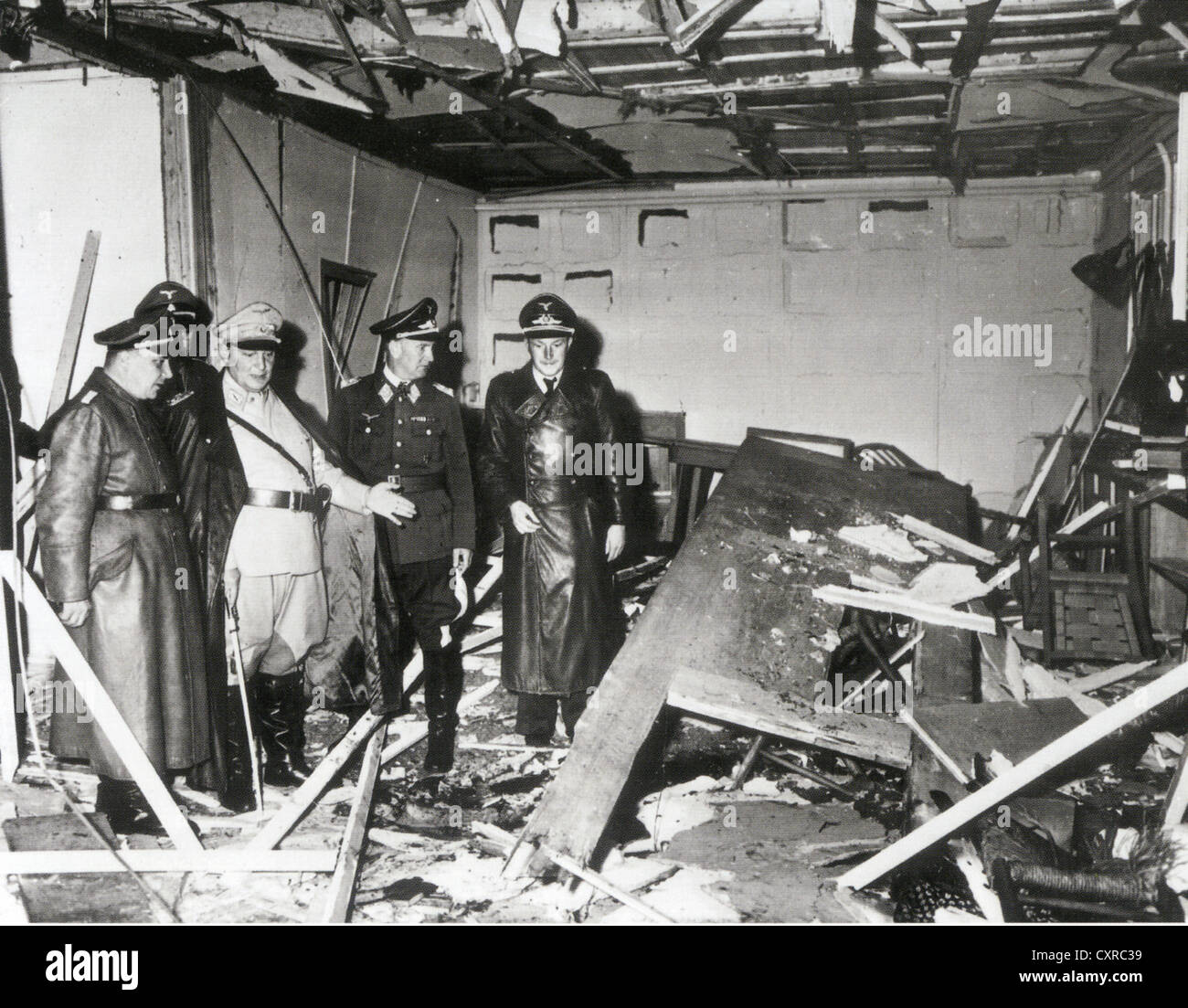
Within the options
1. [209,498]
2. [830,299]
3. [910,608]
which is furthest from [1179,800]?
[830,299]

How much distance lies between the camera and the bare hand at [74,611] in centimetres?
315

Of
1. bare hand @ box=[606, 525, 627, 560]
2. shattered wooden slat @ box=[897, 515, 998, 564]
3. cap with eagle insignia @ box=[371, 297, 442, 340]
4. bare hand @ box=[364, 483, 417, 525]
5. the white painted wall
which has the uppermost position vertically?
the white painted wall

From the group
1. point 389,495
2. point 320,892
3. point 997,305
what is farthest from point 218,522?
point 997,305

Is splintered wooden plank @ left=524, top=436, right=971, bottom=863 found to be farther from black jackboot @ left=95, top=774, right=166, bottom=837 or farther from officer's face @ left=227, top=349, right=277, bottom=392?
officer's face @ left=227, top=349, right=277, bottom=392

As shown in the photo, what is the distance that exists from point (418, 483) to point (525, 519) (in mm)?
530

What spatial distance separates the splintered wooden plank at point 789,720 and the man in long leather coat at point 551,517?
93 centimetres

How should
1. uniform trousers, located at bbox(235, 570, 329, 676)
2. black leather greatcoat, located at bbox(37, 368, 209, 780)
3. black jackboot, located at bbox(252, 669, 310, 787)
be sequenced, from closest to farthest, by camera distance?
→ 1. black leather greatcoat, located at bbox(37, 368, 209, 780)
2. uniform trousers, located at bbox(235, 570, 329, 676)
3. black jackboot, located at bbox(252, 669, 310, 787)

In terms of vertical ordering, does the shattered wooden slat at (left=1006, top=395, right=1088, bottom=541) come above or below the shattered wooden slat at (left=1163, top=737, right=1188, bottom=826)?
above

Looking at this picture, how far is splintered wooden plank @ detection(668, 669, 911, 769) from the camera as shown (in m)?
3.23

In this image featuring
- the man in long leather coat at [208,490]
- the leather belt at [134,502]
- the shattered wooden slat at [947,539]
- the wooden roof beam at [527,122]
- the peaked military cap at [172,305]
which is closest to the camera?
the leather belt at [134,502]

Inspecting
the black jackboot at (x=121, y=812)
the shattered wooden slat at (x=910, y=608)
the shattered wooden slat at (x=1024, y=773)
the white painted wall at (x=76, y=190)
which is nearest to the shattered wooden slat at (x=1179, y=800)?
the shattered wooden slat at (x=1024, y=773)

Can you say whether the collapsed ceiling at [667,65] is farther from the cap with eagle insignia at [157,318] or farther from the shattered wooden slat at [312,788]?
the shattered wooden slat at [312,788]

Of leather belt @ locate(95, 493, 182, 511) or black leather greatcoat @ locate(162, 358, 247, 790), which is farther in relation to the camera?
black leather greatcoat @ locate(162, 358, 247, 790)

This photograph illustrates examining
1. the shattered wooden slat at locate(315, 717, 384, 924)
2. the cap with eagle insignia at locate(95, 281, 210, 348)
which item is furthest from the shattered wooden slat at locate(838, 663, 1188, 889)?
the cap with eagle insignia at locate(95, 281, 210, 348)
